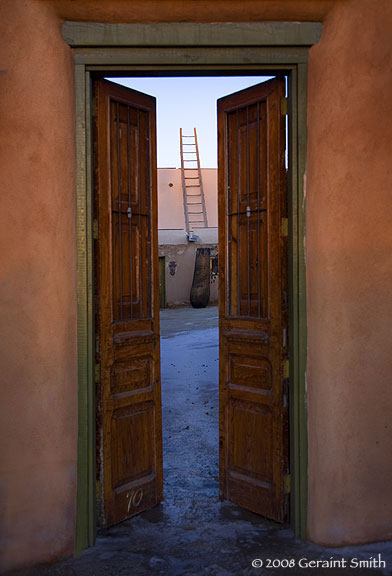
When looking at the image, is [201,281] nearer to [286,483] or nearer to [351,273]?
[286,483]

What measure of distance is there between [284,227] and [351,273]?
Result: 0.51 meters

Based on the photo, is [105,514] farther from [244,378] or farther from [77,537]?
[244,378]

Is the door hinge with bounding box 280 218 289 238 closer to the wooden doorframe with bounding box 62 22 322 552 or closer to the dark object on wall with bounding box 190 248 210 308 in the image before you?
the wooden doorframe with bounding box 62 22 322 552

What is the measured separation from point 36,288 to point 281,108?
182cm

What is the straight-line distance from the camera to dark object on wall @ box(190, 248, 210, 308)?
17.5m

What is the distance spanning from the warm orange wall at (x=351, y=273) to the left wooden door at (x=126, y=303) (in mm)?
1112

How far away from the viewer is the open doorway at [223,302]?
3.27 metres

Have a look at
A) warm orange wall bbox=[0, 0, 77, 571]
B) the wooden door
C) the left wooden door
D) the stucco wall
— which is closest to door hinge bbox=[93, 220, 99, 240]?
the left wooden door

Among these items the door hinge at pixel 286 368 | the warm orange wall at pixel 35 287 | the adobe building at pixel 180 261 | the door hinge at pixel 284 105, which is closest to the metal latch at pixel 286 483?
the door hinge at pixel 286 368

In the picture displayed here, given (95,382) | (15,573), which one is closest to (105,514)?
(15,573)

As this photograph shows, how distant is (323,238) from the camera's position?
3.05 meters

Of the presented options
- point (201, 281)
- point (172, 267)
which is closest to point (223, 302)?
point (201, 281)

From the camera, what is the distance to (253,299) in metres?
3.56

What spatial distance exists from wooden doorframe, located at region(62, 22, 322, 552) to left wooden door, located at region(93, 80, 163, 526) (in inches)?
5.4
